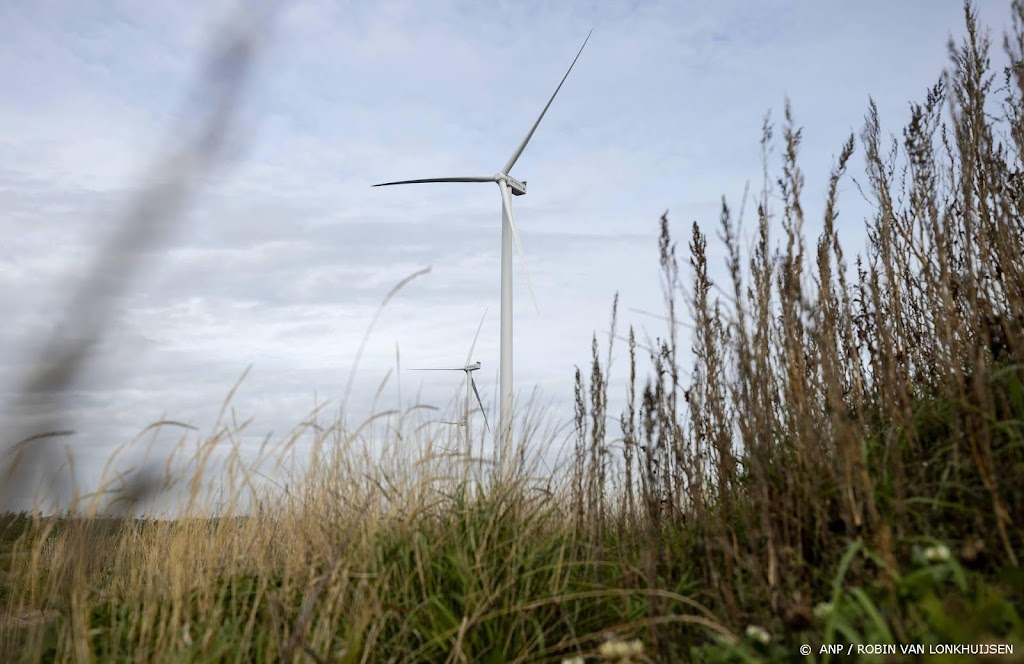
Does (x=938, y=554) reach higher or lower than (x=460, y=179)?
lower

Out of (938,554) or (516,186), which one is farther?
(516,186)

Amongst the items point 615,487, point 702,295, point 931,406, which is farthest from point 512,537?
point 931,406

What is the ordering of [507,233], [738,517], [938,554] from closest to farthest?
[938,554] → [738,517] → [507,233]

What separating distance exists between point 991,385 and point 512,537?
97.1 inches

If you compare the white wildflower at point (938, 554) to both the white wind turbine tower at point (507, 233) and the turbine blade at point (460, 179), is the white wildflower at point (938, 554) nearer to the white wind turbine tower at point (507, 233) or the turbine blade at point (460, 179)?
the white wind turbine tower at point (507, 233)

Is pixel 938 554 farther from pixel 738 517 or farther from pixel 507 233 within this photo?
pixel 507 233

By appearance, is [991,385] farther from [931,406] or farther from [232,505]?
[232,505]

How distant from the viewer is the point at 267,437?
5.00m

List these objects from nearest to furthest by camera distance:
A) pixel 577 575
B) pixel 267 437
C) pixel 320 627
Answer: pixel 320 627
pixel 577 575
pixel 267 437

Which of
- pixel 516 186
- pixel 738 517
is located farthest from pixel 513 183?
pixel 738 517

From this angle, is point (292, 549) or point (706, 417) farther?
point (292, 549)

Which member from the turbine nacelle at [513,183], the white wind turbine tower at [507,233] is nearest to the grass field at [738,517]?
the white wind turbine tower at [507,233]

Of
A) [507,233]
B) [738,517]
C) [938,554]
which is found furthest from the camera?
[507,233]

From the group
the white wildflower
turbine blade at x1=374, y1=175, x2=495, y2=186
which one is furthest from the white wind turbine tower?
the white wildflower
